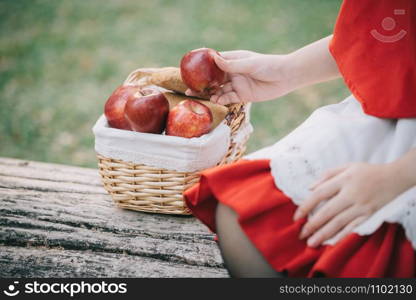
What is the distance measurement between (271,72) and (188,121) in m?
0.30

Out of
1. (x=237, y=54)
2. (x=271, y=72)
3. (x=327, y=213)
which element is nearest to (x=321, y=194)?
(x=327, y=213)

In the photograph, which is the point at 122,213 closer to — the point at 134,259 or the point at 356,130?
the point at 134,259

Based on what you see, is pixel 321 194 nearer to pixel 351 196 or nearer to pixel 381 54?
pixel 351 196

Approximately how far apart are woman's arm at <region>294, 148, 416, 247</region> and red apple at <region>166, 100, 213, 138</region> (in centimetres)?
64

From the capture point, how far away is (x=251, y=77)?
1.54 meters

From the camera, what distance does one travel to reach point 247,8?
5734mm

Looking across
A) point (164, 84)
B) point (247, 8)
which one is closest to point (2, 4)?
point (247, 8)

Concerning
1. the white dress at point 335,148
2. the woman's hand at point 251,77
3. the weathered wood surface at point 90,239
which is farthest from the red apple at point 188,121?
the white dress at point 335,148

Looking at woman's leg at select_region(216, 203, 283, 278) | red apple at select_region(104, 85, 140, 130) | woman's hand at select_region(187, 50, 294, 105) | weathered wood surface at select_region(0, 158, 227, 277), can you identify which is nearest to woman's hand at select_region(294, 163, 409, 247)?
woman's leg at select_region(216, 203, 283, 278)

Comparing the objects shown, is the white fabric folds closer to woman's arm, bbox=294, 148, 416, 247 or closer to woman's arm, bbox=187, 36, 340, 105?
woman's arm, bbox=187, 36, 340, 105

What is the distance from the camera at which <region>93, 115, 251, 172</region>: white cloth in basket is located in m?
1.41

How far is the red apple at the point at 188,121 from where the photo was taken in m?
1.47

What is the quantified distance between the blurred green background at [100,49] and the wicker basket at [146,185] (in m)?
1.71

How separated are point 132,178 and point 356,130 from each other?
78 centimetres
